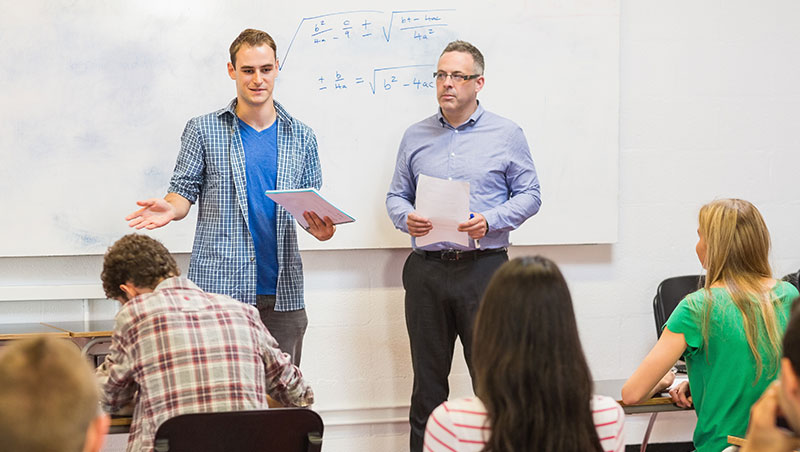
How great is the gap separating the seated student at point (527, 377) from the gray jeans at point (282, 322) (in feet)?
5.45

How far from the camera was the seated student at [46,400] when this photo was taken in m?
1.08

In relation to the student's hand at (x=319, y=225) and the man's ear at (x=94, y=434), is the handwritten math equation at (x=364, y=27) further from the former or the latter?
the man's ear at (x=94, y=434)

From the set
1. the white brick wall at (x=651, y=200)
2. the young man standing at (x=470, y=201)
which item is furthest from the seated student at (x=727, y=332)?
the white brick wall at (x=651, y=200)

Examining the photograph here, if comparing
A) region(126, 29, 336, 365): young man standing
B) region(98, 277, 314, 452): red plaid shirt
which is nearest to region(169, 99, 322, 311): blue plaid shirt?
region(126, 29, 336, 365): young man standing

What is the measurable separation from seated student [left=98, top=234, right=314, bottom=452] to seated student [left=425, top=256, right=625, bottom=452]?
686 millimetres

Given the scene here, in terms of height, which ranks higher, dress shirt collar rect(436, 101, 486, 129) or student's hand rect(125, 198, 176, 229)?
dress shirt collar rect(436, 101, 486, 129)

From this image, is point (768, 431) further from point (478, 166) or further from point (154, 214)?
point (154, 214)

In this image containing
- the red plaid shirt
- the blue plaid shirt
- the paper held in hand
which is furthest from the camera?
the blue plaid shirt

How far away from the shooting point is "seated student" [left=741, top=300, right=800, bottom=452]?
1.28 m

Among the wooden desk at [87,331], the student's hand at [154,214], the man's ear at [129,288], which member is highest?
the student's hand at [154,214]

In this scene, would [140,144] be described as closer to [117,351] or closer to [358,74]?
[358,74]

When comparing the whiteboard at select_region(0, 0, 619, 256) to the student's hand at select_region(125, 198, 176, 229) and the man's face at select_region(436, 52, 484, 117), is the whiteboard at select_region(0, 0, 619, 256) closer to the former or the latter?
the man's face at select_region(436, 52, 484, 117)

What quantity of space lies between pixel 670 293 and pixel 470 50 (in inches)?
56.8

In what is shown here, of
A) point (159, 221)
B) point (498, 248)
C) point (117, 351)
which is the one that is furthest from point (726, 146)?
point (117, 351)
